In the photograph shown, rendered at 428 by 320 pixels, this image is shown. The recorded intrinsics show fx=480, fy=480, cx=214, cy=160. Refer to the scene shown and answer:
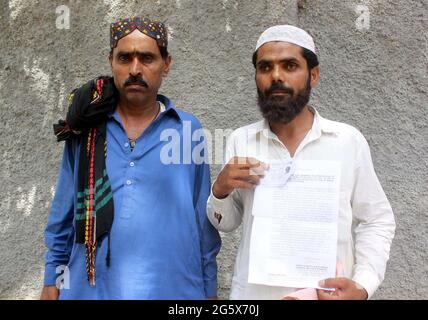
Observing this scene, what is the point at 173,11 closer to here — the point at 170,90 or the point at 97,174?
the point at 170,90

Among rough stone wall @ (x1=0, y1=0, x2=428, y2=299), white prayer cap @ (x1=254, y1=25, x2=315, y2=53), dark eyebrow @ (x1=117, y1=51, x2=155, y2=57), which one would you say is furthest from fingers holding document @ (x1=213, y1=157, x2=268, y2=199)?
rough stone wall @ (x1=0, y1=0, x2=428, y2=299)

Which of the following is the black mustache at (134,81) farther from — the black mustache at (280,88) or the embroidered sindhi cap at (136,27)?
the black mustache at (280,88)

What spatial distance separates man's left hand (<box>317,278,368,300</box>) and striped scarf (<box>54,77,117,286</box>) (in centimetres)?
96

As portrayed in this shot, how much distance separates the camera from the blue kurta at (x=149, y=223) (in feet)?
7.11

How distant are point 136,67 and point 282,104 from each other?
72 centimetres

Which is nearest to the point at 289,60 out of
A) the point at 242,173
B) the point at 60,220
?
the point at 242,173

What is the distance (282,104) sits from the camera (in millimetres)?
2055

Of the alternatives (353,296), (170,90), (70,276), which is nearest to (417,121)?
(170,90)

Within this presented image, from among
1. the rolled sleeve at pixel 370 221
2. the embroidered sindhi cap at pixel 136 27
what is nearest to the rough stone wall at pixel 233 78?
the embroidered sindhi cap at pixel 136 27

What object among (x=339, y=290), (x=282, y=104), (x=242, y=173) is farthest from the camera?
(x=282, y=104)

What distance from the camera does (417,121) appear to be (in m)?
3.49

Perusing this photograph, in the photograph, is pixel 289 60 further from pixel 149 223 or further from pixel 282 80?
pixel 149 223

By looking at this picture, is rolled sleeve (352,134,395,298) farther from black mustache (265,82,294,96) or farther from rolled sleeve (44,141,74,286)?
rolled sleeve (44,141,74,286)

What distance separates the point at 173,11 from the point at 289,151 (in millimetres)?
1945
